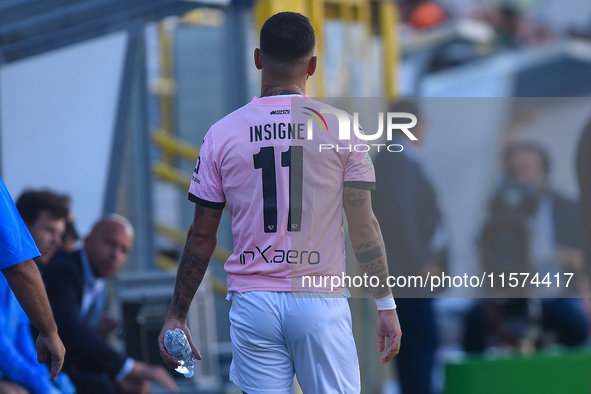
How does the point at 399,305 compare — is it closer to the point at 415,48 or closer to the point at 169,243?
the point at 169,243

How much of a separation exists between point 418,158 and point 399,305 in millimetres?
974

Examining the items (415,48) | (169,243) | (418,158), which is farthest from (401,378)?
(415,48)

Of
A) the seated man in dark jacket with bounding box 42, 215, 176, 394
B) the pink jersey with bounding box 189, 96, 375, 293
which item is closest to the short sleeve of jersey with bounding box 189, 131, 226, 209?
the pink jersey with bounding box 189, 96, 375, 293

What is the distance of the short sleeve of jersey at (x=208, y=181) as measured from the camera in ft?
7.88

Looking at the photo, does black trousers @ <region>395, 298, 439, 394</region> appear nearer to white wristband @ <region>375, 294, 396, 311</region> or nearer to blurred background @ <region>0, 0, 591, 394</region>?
blurred background @ <region>0, 0, 591, 394</region>

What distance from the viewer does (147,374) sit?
3764 mm

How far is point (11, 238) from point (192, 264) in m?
0.61

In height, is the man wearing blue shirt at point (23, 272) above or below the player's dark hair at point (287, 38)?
below

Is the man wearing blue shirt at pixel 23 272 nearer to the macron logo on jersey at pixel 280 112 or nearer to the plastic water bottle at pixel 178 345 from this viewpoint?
the plastic water bottle at pixel 178 345

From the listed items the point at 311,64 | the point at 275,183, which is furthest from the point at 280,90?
the point at 275,183

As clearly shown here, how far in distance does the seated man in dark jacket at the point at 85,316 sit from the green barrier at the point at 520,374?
1768mm

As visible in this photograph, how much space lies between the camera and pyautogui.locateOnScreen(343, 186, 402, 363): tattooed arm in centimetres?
243

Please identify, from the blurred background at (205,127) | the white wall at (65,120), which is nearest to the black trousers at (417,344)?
the blurred background at (205,127)

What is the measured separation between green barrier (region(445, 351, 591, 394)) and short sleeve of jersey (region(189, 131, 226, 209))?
2.55 metres
